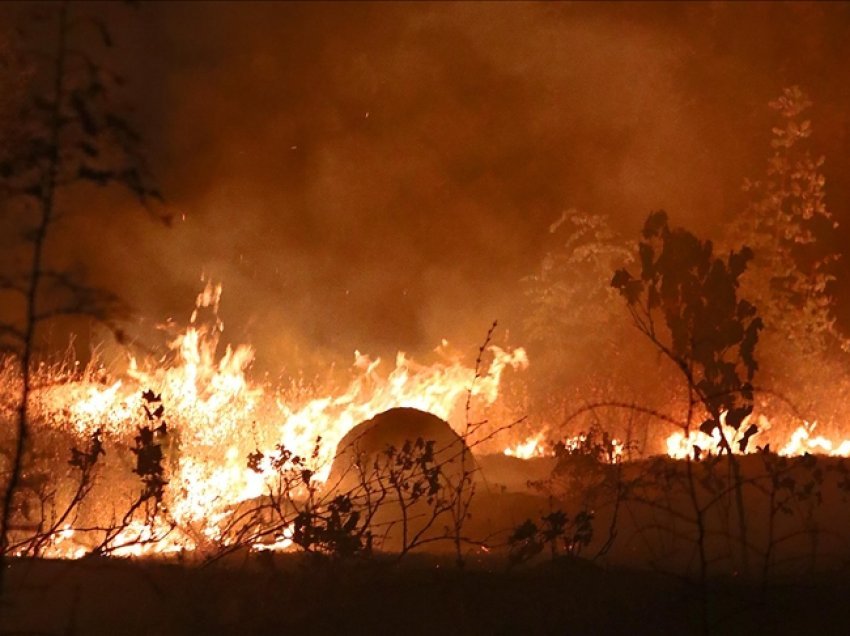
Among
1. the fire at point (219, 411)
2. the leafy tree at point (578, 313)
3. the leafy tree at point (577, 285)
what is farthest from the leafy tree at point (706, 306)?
the leafy tree at point (577, 285)

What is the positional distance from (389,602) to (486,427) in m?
12.8

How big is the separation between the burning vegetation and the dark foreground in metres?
0.06

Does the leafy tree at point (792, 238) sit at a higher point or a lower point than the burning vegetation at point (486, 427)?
higher

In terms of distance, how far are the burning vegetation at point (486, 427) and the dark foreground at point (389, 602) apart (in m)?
0.06

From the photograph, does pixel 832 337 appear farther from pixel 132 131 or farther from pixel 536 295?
pixel 132 131

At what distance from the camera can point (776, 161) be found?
2311 cm

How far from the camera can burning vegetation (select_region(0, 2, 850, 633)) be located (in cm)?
618

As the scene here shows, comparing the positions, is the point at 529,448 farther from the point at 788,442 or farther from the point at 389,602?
the point at 389,602

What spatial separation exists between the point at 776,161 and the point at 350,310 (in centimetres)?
1018

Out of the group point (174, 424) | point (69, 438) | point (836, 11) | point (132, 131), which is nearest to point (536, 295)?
point (836, 11)

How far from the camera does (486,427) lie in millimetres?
20250

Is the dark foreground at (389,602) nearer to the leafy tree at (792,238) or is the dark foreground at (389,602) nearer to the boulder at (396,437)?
the boulder at (396,437)

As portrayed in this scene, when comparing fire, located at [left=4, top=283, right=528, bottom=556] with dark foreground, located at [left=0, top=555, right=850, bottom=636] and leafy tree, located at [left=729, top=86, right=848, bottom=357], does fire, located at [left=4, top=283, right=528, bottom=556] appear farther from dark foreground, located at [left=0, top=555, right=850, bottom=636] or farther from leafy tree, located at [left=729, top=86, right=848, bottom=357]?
leafy tree, located at [left=729, top=86, right=848, bottom=357]

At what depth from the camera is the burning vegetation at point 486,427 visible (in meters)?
6.18
